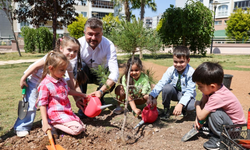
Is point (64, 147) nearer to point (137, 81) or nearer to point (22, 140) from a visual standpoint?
point (22, 140)

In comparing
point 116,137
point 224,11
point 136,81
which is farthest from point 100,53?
point 224,11

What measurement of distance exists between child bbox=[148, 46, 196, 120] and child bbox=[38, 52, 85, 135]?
0.97 m

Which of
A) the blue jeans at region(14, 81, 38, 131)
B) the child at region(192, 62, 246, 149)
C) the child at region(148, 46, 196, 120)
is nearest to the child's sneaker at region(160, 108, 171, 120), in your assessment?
the child at region(148, 46, 196, 120)

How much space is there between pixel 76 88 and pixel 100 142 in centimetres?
88

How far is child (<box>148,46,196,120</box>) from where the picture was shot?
248 cm

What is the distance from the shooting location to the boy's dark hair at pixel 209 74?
6.02ft

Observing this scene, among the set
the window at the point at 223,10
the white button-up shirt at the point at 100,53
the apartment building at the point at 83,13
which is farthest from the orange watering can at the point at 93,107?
the window at the point at 223,10

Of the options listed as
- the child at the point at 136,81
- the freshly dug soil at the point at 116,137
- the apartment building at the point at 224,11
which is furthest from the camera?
the apartment building at the point at 224,11

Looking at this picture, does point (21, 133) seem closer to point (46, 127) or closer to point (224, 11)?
point (46, 127)

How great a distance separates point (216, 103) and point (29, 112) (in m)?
2.02

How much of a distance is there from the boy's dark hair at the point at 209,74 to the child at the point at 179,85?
1.87 ft

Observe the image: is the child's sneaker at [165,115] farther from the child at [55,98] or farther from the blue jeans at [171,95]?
the child at [55,98]

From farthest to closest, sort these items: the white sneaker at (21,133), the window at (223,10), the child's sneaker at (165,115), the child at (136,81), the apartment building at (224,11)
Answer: the window at (223,10)
the apartment building at (224,11)
the child's sneaker at (165,115)
the child at (136,81)
the white sneaker at (21,133)

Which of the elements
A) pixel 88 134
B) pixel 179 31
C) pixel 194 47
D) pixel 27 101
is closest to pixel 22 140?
pixel 27 101
